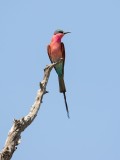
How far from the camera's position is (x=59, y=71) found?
6.07 metres

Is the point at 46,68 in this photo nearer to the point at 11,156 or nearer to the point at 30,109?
the point at 30,109

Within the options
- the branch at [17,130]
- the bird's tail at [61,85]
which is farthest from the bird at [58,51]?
the branch at [17,130]

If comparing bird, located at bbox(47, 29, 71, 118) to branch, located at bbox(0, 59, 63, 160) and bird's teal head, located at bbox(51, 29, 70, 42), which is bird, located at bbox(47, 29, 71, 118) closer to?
bird's teal head, located at bbox(51, 29, 70, 42)

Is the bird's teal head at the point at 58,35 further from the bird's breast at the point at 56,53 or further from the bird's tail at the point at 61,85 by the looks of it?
the bird's tail at the point at 61,85

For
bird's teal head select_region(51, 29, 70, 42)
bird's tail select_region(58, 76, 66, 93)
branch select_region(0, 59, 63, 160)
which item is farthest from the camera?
bird's teal head select_region(51, 29, 70, 42)

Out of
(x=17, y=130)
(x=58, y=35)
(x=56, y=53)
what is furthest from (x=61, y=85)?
(x=17, y=130)

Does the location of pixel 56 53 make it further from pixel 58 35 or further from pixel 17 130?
pixel 17 130

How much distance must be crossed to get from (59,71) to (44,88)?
5.10ft

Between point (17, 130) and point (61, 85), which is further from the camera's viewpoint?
point (61, 85)

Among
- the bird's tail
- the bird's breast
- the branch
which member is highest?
the bird's breast

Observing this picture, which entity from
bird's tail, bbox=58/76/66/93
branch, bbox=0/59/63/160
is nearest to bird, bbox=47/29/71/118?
bird's tail, bbox=58/76/66/93

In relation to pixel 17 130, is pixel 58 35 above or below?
above

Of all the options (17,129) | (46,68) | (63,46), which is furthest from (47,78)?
(63,46)

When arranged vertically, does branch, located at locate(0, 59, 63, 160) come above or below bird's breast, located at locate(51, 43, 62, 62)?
below
